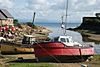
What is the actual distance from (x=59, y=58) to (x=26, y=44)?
10.1 m

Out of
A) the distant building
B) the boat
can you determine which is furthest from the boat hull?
the distant building

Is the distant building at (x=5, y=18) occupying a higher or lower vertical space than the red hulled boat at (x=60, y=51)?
higher

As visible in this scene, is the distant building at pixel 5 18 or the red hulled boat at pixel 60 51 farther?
the distant building at pixel 5 18

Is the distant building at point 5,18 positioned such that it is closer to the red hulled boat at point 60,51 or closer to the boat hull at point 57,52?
the red hulled boat at point 60,51

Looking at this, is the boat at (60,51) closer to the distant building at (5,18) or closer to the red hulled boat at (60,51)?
the red hulled boat at (60,51)

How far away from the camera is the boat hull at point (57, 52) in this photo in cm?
3628

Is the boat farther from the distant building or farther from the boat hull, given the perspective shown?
the distant building

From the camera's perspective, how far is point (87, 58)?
39.0 m

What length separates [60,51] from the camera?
36500 millimetres

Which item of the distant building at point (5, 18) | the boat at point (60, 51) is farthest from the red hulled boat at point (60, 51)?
the distant building at point (5, 18)

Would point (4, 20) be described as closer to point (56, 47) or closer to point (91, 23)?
point (91, 23)

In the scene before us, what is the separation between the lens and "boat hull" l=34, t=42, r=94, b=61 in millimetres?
36281

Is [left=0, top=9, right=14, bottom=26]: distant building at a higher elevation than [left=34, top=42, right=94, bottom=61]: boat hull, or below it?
higher

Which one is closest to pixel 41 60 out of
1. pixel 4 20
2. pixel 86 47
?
pixel 86 47
